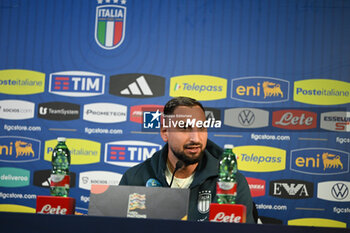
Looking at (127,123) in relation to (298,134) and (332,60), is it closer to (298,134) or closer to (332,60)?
(298,134)

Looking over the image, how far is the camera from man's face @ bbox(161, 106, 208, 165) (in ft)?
7.77

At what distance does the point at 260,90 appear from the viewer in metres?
3.30

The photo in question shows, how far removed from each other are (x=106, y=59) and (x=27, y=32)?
25.3 inches

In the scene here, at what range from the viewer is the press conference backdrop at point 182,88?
3.24 m

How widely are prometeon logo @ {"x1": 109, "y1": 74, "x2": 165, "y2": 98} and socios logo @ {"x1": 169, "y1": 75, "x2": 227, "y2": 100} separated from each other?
10cm

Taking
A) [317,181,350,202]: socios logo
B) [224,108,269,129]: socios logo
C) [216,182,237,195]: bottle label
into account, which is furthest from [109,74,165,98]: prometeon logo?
[216,182,237,195]: bottle label

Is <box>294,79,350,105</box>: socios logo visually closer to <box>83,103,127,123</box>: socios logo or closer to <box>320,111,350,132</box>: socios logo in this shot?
<box>320,111,350,132</box>: socios logo

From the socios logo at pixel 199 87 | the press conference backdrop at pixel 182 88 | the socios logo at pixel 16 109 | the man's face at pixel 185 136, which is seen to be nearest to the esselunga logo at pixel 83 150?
the press conference backdrop at pixel 182 88

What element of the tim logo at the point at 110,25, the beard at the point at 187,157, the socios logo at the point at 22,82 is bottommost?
the beard at the point at 187,157

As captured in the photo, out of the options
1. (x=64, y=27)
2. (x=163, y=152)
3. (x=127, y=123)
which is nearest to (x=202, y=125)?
(x=163, y=152)

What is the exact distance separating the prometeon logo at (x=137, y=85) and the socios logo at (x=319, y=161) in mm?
1041

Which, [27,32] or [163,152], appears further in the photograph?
[27,32]

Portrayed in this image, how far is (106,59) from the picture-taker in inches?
136

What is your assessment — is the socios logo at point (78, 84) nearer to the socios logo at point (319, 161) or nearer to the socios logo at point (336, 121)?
the socios logo at point (319, 161)
